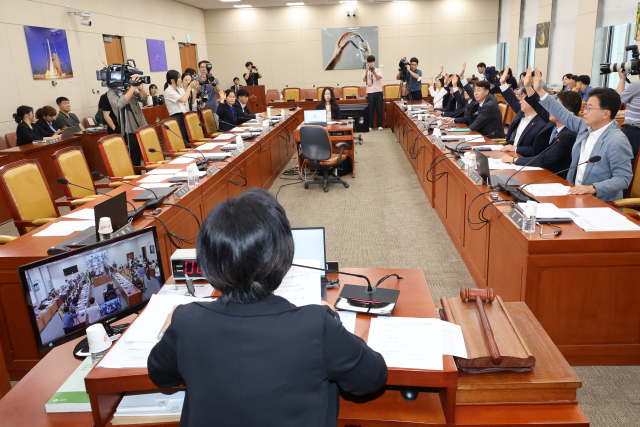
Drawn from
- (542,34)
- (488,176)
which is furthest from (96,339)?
(542,34)

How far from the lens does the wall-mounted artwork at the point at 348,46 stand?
13289 mm

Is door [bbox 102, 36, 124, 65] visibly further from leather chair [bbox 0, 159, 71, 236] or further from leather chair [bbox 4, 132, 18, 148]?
leather chair [bbox 0, 159, 71, 236]

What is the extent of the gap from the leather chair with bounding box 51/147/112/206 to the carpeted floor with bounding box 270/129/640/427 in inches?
71.4

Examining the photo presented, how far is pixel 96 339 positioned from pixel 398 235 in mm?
3113

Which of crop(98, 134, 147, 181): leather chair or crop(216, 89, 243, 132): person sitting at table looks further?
crop(216, 89, 243, 132): person sitting at table

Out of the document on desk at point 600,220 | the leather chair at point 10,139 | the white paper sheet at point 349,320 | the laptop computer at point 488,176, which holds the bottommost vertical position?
the white paper sheet at point 349,320

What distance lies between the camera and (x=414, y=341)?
1426 millimetres

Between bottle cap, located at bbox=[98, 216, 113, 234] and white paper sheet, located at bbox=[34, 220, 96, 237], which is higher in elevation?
bottle cap, located at bbox=[98, 216, 113, 234]

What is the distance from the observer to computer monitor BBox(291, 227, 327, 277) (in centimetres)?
171

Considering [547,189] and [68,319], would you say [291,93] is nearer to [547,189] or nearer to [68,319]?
[547,189]

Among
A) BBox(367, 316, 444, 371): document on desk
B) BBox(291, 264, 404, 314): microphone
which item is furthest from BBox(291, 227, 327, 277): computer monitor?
BBox(367, 316, 444, 371): document on desk

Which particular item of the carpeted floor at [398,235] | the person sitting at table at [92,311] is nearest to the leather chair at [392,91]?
the carpeted floor at [398,235]

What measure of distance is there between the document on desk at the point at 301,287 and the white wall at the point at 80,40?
6380 millimetres

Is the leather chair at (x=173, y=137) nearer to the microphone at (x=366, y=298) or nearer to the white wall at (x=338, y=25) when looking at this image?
the microphone at (x=366, y=298)
